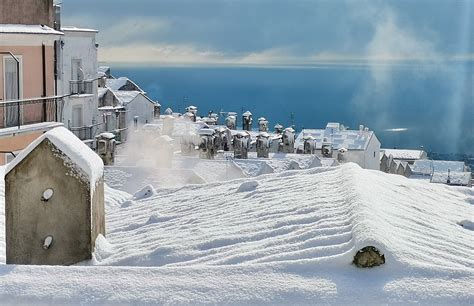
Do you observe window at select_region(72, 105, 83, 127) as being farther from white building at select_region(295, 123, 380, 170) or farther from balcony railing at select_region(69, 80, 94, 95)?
white building at select_region(295, 123, 380, 170)

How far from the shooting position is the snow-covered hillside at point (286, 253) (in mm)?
6348

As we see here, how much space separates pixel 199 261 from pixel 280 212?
1.64 metres

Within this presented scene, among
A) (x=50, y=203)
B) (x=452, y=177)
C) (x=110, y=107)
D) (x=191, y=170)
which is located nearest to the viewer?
(x=50, y=203)

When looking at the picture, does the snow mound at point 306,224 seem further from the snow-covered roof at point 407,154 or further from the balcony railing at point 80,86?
the snow-covered roof at point 407,154

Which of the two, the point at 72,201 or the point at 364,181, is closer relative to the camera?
the point at 72,201

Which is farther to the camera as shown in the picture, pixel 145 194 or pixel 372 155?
pixel 372 155

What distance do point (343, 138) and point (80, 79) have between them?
70.5 ft

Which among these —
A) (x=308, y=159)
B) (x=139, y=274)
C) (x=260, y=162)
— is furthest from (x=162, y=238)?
(x=308, y=159)

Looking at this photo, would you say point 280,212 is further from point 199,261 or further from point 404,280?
point 404,280

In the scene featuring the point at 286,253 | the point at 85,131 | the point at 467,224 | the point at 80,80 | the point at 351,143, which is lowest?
the point at 351,143

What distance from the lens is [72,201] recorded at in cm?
844

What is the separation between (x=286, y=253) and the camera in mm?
7117

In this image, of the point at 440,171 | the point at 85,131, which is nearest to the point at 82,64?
the point at 85,131

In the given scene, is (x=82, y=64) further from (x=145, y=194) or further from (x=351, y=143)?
(x=145, y=194)
